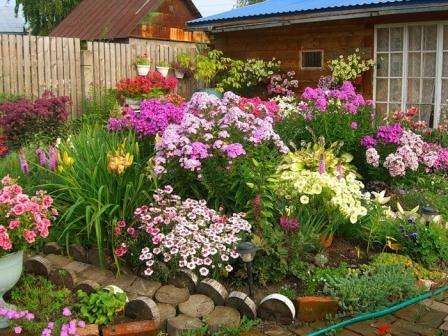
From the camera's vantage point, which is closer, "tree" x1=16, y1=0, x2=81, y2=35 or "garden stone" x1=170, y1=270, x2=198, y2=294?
"garden stone" x1=170, y1=270, x2=198, y2=294

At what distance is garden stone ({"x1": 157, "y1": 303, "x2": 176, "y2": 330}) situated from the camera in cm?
329

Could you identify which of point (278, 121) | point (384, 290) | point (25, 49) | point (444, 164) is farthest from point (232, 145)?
point (25, 49)

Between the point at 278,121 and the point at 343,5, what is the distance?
Result: 3583 mm

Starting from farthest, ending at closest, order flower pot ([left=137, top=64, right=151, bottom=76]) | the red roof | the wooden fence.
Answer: the red roof, flower pot ([left=137, top=64, right=151, bottom=76]), the wooden fence

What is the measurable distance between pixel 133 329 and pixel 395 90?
25.1 ft

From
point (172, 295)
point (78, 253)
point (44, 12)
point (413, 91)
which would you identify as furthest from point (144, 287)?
point (44, 12)

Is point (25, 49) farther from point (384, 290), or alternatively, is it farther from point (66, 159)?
point (384, 290)

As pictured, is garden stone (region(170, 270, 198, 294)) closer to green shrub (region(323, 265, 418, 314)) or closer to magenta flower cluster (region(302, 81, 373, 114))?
green shrub (region(323, 265, 418, 314))

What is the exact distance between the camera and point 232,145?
412cm

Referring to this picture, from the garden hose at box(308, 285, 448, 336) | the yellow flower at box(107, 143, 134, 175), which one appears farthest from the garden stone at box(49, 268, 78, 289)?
the garden hose at box(308, 285, 448, 336)

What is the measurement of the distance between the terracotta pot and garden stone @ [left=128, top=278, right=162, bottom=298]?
133cm

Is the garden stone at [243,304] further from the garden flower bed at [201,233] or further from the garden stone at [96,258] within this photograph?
the garden stone at [96,258]

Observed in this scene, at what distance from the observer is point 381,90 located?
384 inches

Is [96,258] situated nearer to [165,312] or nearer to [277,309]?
[165,312]
